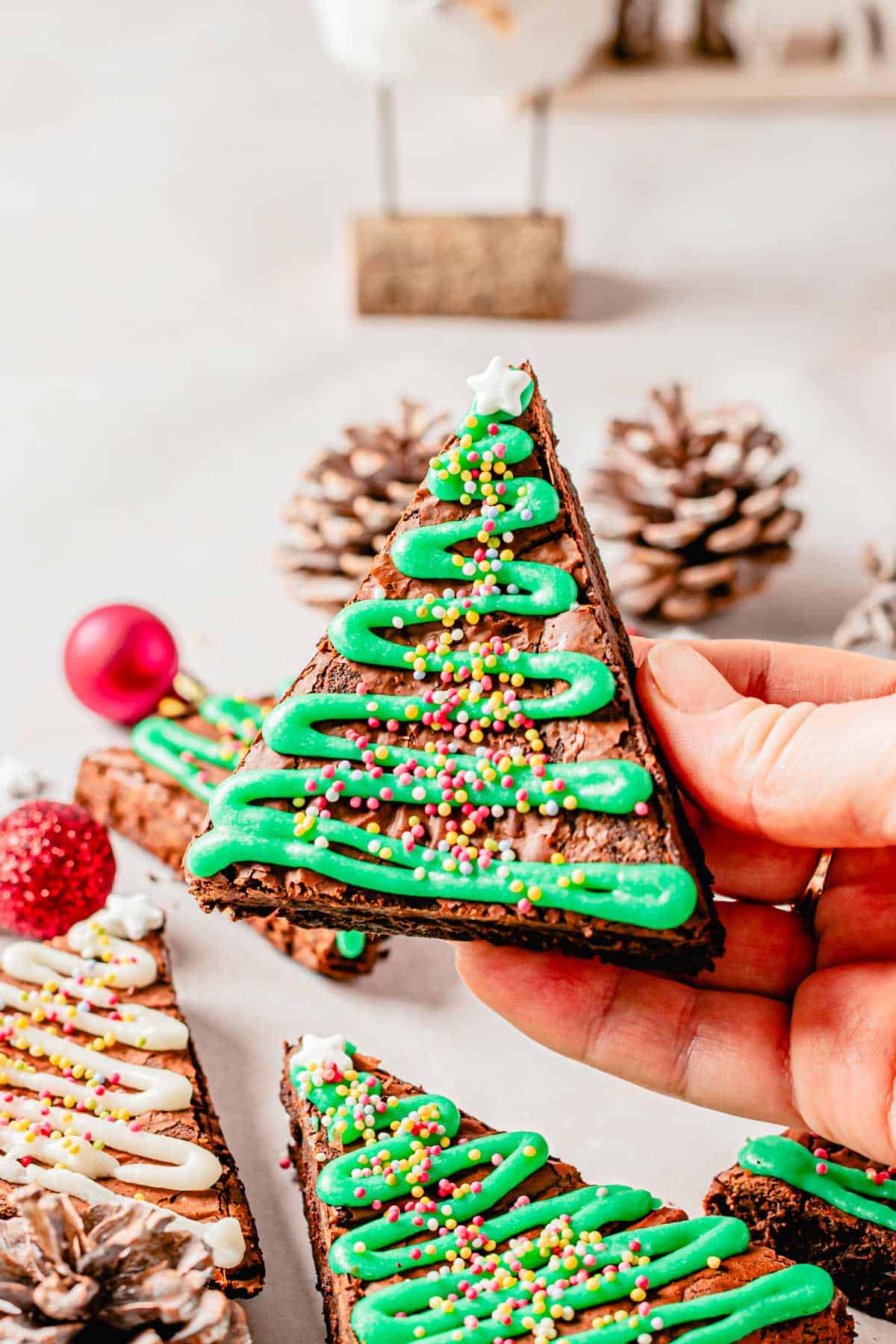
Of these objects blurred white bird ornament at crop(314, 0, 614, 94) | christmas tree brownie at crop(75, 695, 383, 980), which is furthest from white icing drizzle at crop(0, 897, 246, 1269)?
blurred white bird ornament at crop(314, 0, 614, 94)

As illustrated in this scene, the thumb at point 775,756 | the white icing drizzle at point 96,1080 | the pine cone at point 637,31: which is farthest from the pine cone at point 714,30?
the white icing drizzle at point 96,1080

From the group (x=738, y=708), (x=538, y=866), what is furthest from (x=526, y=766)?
(x=738, y=708)

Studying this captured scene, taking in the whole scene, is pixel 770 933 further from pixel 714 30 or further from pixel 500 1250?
pixel 714 30

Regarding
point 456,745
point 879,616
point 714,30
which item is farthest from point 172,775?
point 714,30

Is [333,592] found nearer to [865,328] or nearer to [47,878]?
[47,878]

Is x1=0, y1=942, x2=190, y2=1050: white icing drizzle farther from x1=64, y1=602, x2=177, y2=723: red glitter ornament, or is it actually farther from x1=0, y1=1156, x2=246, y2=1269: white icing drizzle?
x1=64, y1=602, x2=177, y2=723: red glitter ornament

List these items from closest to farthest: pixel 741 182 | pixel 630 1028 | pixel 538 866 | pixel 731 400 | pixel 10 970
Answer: pixel 538 866
pixel 630 1028
pixel 10 970
pixel 731 400
pixel 741 182
